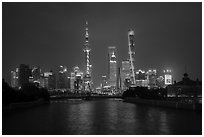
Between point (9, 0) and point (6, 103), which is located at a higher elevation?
point (9, 0)

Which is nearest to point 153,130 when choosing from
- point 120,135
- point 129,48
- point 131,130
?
point 131,130

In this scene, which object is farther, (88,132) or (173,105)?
(173,105)

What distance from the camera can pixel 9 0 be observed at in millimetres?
22031

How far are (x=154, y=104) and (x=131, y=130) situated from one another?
127 ft

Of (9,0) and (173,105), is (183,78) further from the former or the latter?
(9,0)

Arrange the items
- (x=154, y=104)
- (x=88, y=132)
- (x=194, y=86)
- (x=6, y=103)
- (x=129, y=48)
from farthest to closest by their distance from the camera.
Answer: (x=129, y=48) → (x=194, y=86) → (x=154, y=104) → (x=6, y=103) → (x=88, y=132)

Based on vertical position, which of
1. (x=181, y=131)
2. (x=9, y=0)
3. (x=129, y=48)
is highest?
(x=129, y=48)

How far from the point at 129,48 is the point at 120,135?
153 meters

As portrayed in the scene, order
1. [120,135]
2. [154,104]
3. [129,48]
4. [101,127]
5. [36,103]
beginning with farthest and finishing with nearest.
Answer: [129,48] < [36,103] < [154,104] < [101,127] < [120,135]

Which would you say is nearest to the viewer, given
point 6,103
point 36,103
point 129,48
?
point 6,103

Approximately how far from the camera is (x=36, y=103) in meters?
67.1

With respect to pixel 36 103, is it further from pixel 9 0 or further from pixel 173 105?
pixel 9 0

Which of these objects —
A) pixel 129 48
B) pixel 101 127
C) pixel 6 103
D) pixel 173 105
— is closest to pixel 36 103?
pixel 6 103

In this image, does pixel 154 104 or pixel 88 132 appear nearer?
pixel 88 132
